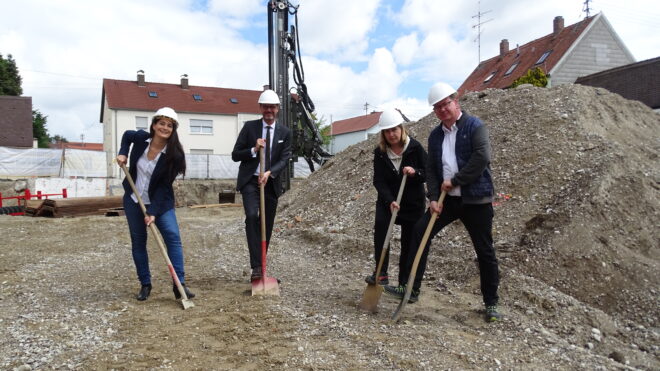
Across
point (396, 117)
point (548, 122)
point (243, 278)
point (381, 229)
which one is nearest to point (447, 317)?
point (381, 229)

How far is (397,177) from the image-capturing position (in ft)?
14.6

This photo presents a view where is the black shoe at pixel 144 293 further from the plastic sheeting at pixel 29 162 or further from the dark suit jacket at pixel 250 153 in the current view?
the plastic sheeting at pixel 29 162

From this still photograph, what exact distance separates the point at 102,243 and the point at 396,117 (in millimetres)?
5863

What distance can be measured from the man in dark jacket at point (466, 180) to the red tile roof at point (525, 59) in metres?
24.4

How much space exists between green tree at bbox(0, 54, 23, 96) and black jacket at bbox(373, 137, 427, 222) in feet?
113

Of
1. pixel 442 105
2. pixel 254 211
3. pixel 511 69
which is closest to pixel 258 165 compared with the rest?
pixel 254 211

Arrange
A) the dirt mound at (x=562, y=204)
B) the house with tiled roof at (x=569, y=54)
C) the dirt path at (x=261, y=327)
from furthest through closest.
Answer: the house with tiled roof at (x=569, y=54) < the dirt mound at (x=562, y=204) < the dirt path at (x=261, y=327)

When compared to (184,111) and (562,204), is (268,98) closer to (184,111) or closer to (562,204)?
(562,204)

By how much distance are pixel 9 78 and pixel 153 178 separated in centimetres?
3424

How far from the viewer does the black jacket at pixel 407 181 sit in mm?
4352

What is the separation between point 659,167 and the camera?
23.4ft

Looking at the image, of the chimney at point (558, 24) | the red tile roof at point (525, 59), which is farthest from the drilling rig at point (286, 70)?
the chimney at point (558, 24)

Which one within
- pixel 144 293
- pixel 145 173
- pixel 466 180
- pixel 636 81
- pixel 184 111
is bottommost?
pixel 144 293

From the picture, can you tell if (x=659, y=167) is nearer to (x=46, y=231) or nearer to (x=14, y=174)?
(x=46, y=231)
